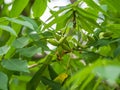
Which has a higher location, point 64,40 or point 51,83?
point 64,40

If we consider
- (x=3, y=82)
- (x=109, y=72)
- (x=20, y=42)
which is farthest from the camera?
(x=20, y=42)

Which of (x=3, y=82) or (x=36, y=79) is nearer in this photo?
(x=3, y=82)

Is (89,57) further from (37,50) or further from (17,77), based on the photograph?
(17,77)

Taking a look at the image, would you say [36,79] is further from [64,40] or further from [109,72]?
[109,72]

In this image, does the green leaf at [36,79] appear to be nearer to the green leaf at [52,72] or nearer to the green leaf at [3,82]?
the green leaf at [52,72]

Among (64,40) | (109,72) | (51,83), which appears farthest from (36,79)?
(109,72)

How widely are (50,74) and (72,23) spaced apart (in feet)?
0.69

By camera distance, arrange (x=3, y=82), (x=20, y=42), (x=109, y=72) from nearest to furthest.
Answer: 1. (x=109, y=72)
2. (x=3, y=82)
3. (x=20, y=42)

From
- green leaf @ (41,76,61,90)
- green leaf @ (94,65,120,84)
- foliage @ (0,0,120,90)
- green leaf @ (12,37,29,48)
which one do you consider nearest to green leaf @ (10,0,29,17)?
foliage @ (0,0,120,90)

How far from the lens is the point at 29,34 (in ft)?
3.03

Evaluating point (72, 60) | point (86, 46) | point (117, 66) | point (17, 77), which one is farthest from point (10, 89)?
point (117, 66)

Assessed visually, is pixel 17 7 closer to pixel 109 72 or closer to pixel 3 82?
pixel 3 82

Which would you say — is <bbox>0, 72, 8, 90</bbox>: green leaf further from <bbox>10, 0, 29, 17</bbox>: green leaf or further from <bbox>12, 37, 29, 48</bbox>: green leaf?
<bbox>10, 0, 29, 17</bbox>: green leaf

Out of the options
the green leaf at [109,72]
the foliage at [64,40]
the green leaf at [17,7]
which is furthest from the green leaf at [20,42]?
the green leaf at [109,72]
